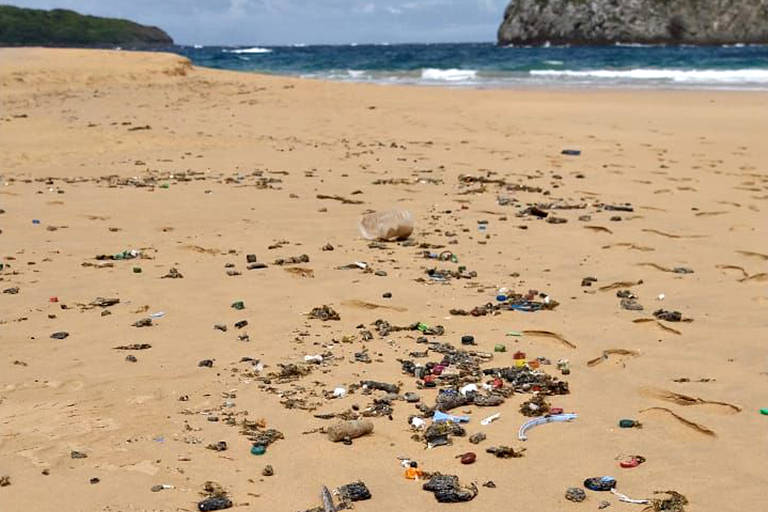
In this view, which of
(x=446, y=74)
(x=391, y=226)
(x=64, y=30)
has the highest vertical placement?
(x=64, y=30)

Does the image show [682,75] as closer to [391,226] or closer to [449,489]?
[391,226]

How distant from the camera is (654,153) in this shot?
9695 mm

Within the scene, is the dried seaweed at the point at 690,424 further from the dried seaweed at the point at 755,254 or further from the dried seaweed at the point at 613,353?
the dried seaweed at the point at 755,254

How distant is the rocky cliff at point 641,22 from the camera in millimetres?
70250

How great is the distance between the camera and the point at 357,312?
434 centimetres

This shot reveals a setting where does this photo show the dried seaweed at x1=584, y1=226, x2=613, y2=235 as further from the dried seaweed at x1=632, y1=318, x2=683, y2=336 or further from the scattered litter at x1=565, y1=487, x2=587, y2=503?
the scattered litter at x1=565, y1=487, x2=587, y2=503

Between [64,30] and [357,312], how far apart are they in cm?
11648

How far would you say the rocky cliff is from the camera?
230 feet

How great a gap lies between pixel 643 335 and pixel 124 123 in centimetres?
917

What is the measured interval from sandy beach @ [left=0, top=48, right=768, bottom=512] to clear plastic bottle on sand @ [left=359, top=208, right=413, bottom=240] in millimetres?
157

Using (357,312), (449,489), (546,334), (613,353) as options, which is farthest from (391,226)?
(449,489)

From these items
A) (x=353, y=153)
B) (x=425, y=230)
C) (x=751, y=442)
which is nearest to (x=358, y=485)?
(x=751, y=442)

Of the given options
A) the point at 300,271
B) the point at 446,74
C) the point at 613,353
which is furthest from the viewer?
the point at 446,74

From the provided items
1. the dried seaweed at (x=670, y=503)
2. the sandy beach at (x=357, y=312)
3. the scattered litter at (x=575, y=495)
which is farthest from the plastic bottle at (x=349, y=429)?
the dried seaweed at (x=670, y=503)
